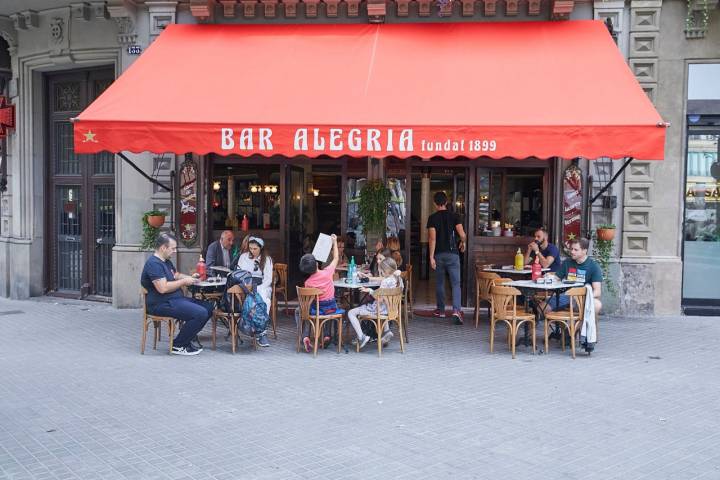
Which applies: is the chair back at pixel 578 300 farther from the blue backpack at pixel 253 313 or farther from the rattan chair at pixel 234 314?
the rattan chair at pixel 234 314

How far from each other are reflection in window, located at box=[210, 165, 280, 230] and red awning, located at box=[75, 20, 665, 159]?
86.0 inches

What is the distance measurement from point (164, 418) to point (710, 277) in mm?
8836

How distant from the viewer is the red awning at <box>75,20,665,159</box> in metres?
8.02

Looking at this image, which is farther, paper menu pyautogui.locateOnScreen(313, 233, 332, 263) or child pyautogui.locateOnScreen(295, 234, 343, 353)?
paper menu pyautogui.locateOnScreen(313, 233, 332, 263)

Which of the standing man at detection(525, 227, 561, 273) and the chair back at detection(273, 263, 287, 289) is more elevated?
the standing man at detection(525, 227, 561, 273)

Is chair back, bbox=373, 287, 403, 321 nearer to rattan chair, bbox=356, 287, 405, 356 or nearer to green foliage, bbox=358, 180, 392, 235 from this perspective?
rattan chair, bbox=356, 287, 405, 356

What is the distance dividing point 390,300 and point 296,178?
420cm

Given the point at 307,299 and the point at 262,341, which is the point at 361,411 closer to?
the point at 307,299

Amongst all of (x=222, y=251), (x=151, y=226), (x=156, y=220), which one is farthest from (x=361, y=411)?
(x=151, y=226)

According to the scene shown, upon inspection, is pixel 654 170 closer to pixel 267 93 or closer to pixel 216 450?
pixel 267 93

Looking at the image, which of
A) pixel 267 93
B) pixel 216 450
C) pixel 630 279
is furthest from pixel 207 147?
pixel 630 279

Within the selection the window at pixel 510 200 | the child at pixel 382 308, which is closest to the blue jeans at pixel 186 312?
the child at pixel 382 308

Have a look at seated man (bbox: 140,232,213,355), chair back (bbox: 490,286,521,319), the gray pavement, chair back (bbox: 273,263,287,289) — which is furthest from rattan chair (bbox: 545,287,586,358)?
seated man (bbox: 140,232,213,355)

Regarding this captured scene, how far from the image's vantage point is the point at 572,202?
10594 millimetres
